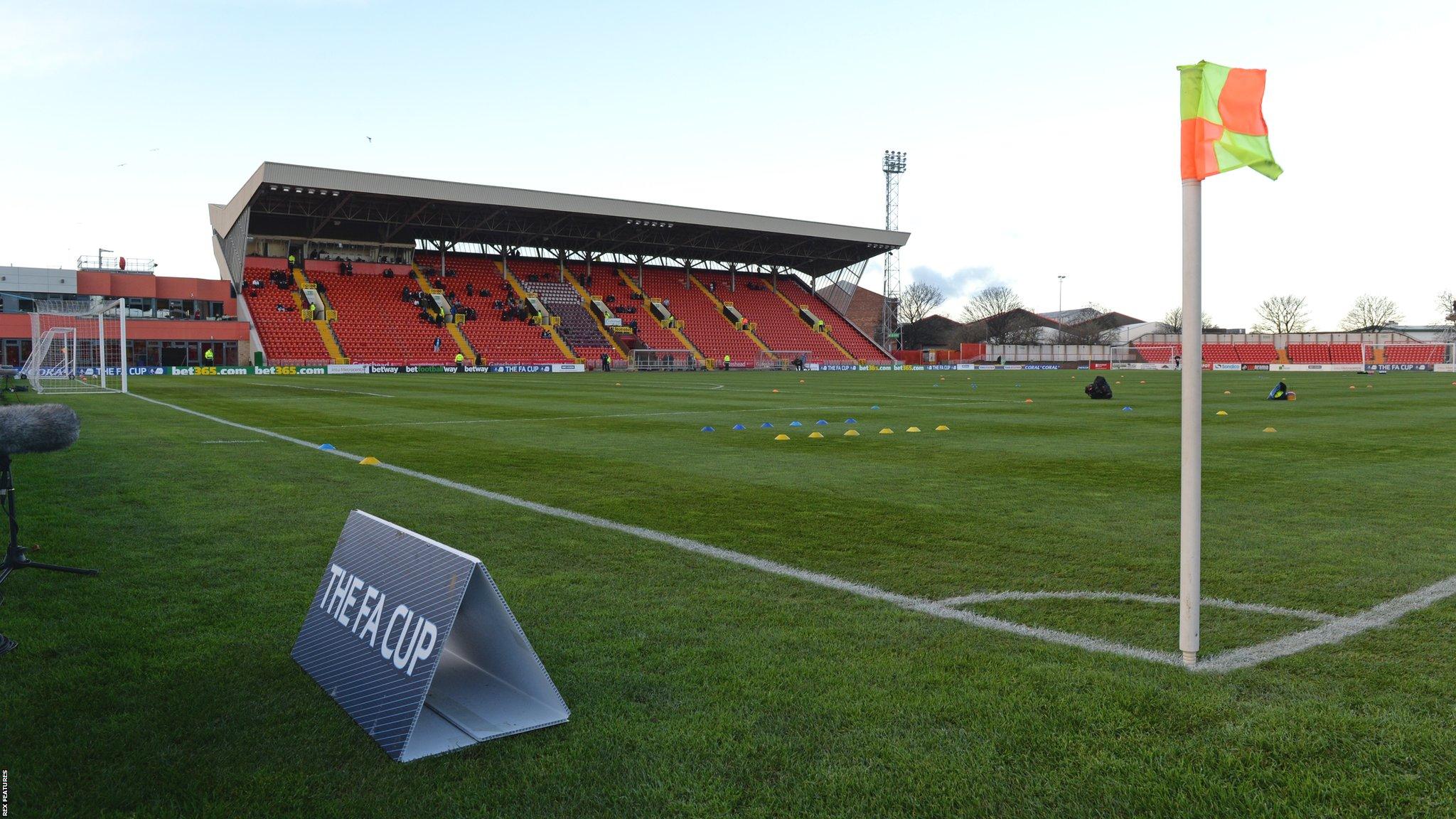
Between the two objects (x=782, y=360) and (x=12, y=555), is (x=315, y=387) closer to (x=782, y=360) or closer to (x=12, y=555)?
(x=12, y=555)

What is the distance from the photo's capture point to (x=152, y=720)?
2836 millimetres

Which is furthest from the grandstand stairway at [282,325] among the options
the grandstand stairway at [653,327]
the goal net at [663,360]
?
the grandstand stairway at [653,327]

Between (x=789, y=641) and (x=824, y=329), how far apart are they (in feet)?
210

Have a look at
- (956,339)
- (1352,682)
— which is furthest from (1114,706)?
(956,339)

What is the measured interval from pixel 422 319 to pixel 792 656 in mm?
53033

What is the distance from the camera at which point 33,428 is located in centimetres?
397

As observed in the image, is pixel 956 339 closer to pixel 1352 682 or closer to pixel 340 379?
pixel 340 379

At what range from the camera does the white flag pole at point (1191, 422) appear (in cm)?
318

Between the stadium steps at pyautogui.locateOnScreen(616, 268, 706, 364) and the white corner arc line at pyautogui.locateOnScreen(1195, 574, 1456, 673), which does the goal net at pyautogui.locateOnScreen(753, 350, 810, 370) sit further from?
the white corner arc line at pyautogui.locateOnScreen(1195, 574, 1456, 673)

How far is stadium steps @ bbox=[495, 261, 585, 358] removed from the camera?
53781 millimetres

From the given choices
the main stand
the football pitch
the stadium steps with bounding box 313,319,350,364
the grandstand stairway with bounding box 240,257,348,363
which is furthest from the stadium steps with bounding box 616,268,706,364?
the main stand

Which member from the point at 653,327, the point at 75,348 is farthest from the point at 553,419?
the point at 653,327

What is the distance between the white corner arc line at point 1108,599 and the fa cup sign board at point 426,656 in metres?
2.06

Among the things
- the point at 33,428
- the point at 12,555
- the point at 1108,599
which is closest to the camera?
the point at 33,428
